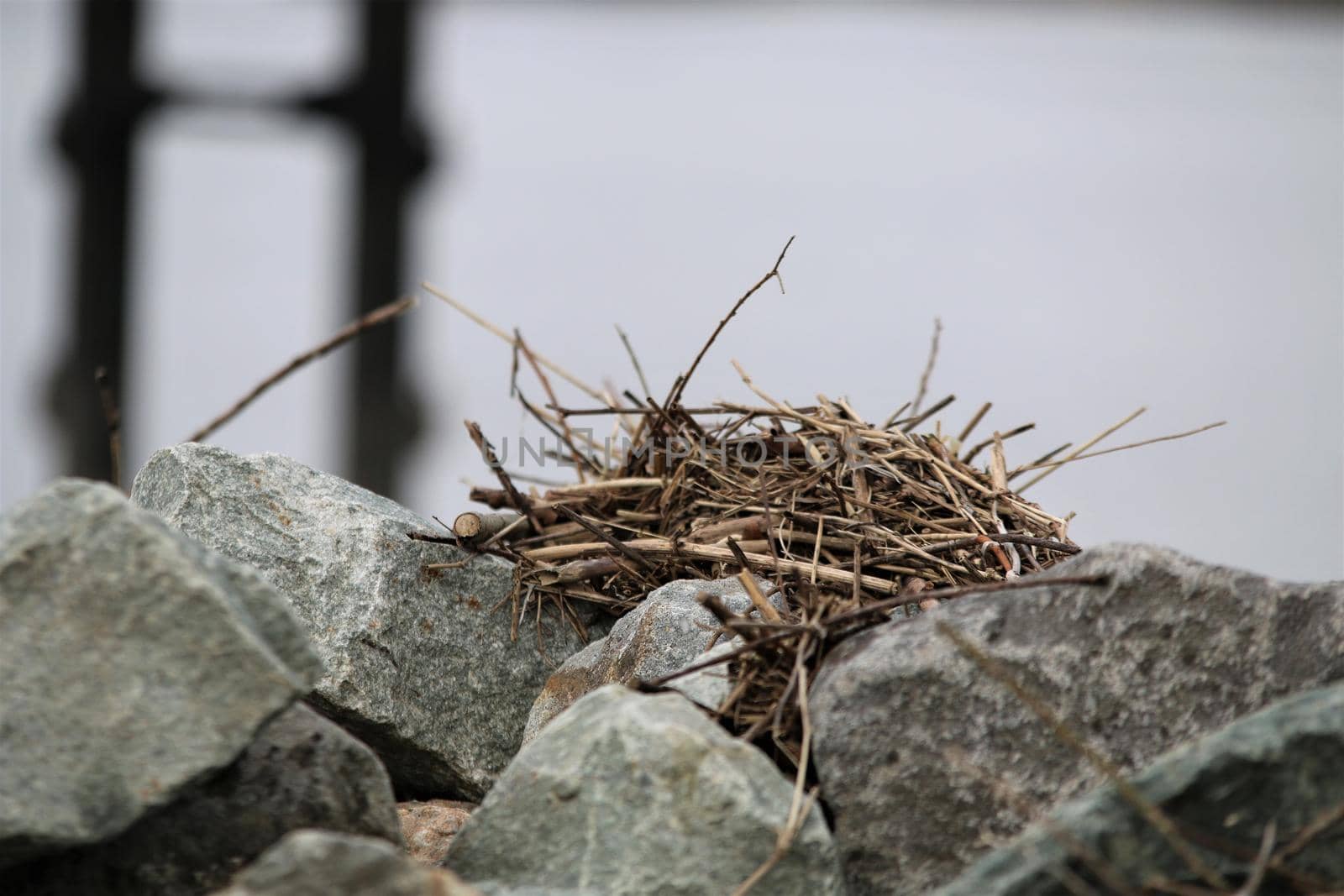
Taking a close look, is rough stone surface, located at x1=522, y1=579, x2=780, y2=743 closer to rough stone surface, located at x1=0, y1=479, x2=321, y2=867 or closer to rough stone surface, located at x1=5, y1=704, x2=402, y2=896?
rough stone surface, located at x1=5, y1=704, x2=402, y2=896

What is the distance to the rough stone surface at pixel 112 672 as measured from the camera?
114 centimetres

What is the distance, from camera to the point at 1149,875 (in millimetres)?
1038

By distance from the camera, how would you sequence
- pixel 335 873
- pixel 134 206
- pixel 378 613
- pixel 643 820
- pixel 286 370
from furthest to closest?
1. pixel 134 206
2. pixel 286 370
3. pixel 378 613
4. pixel 643 820
5. pixel 335 873

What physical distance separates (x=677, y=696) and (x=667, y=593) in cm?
37

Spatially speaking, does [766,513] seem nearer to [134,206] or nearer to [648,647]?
[648,647]

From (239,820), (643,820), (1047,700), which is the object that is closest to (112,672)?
(239,820)

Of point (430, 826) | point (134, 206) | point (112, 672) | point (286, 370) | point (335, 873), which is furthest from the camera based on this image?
point (134, 206)

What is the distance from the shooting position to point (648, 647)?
1704 millimetres

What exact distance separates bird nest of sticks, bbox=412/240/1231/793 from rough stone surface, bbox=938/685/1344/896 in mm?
474

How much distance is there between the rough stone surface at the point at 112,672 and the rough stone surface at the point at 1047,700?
54cm

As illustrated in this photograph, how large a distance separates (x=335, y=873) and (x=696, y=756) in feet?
1.30

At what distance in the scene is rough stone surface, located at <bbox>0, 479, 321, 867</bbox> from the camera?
1144 millimetres

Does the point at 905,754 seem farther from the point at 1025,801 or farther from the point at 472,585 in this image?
the point at 472,585

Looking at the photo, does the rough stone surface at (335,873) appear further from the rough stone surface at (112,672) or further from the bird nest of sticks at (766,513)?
the bird nest of sticks at (766,513)
